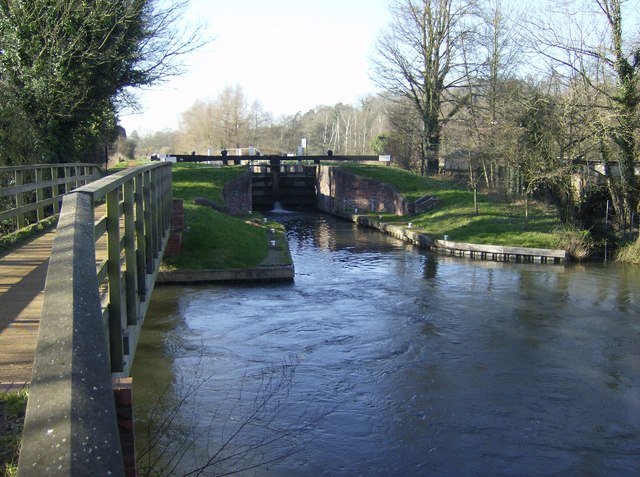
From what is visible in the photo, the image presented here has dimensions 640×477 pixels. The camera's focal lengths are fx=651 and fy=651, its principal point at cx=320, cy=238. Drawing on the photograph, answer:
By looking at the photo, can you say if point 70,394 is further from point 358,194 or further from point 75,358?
point 358,194

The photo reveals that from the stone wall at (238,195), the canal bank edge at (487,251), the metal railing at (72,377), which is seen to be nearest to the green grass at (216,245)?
the canal bank edge at (487,251)

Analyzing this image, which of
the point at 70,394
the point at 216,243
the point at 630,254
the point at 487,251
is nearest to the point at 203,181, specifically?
the point at 216,243

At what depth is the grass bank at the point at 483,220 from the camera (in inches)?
808

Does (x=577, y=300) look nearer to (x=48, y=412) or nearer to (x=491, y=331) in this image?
(x=491, y=331)

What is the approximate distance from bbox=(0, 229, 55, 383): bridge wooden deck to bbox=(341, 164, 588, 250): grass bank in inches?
615

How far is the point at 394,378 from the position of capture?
368 inches

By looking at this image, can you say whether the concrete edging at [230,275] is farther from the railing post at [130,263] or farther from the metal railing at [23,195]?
the railing post at [130,263]

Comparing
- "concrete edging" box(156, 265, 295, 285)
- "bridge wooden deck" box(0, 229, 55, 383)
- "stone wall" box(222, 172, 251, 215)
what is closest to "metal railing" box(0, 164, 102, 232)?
"bridge wooden deck" box(0, 229, 55, 383)

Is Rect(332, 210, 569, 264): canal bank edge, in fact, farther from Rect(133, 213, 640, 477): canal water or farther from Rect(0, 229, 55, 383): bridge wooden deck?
Rect(0, 229, 55, 383): bridge wooden deck

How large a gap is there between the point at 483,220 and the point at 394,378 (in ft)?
50.9

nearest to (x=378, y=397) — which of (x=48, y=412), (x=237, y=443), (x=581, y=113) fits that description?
(x=237, y=443)

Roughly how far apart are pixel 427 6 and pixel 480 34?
3.34 metres

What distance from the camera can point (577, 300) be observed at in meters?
14.3

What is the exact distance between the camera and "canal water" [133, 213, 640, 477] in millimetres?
7016
